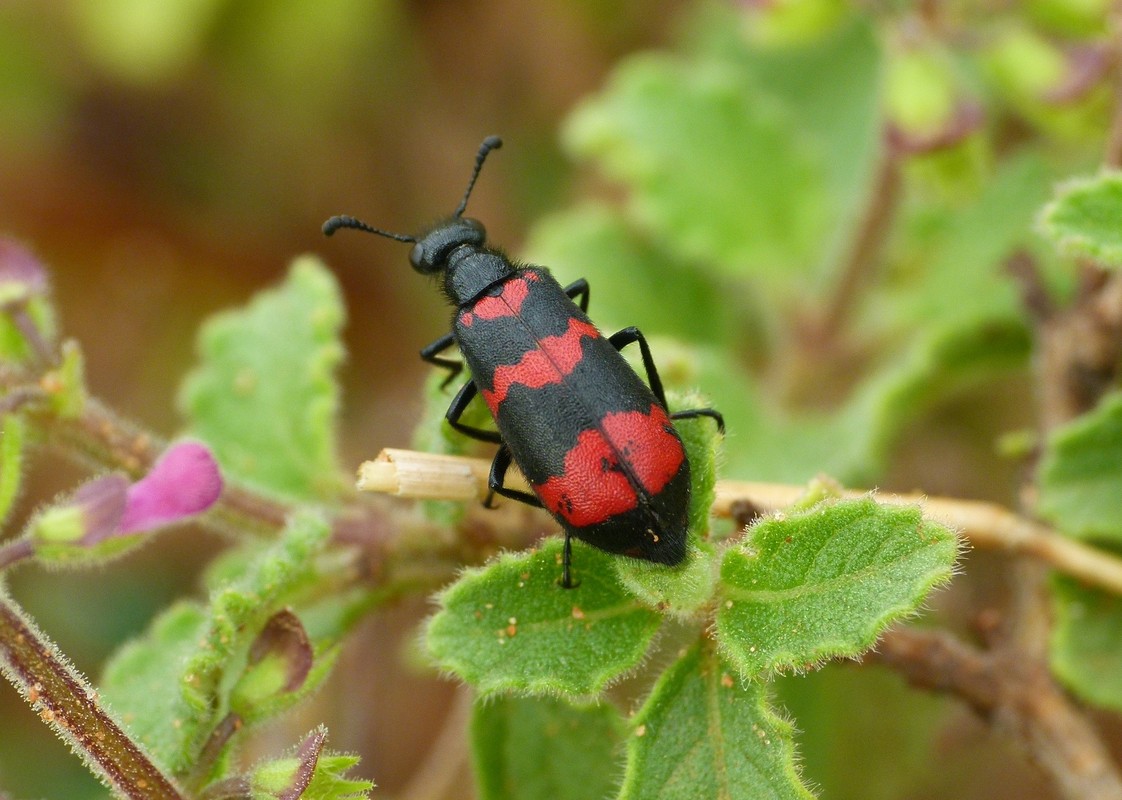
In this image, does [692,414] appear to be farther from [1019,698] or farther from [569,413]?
[1019,698]

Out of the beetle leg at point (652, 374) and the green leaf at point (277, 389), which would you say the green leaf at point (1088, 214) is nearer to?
the beetle leg at point (652, 374)

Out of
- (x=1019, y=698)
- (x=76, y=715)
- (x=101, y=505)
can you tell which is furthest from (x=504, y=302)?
(x=1019, y=698)

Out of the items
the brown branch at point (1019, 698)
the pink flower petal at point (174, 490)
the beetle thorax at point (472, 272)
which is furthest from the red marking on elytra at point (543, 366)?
the brown branch at point (1019, 698)

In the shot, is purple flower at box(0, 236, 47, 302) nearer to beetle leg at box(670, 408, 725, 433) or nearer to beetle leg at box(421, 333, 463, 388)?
beetle leg at box(421, 333, 463, 388)

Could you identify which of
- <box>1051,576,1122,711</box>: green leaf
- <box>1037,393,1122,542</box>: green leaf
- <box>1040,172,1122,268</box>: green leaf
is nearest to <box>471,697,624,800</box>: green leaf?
<box>1051,576,1122,711</box>: green leaf

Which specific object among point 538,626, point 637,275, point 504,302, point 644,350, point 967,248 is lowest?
point 538,626

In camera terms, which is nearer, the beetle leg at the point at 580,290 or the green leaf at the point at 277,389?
the beetle leg at the point at 580,290
